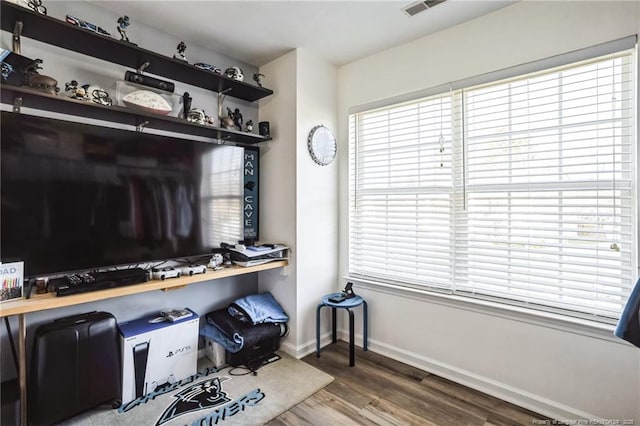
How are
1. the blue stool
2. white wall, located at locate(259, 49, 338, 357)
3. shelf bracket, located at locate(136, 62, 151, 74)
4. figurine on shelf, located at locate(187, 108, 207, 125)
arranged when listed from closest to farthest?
shelf bracket, located at locate(136, 62, 151, 74), figurine on shelf, located at locate(187, 108, 207, 125), the blue stool, white wall, located at locate(259, 49, 338, 357)

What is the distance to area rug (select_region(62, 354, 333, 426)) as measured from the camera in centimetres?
181

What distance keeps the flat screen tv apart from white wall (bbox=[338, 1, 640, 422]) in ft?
4.89

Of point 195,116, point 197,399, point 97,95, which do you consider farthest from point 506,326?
point 97,95

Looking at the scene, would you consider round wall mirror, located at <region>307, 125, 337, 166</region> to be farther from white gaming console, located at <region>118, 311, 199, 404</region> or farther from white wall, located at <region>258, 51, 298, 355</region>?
white gaming console, located at <region>118, 311, 199, 404</region>

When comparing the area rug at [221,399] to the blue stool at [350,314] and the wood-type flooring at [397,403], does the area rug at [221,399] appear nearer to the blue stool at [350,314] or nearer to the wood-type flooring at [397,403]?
the wood-type flooring at [397,403]

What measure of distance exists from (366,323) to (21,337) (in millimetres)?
2269

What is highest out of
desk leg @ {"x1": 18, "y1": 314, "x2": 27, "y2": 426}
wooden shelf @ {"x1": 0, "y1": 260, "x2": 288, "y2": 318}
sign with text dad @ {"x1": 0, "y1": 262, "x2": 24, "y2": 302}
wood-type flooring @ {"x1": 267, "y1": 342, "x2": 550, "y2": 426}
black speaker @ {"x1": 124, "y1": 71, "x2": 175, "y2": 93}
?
black speaker @ {"x1": 124, "y1": 71, "x2": 175, "y2": 93}

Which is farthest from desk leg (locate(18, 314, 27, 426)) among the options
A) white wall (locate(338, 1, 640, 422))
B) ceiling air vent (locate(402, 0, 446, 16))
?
ceiling air vent (locate(402, 0, 446, 16))

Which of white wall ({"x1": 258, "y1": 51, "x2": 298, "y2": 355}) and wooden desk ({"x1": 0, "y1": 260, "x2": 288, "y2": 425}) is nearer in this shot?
wooden desk ({"x1": 0, "y1": 260, "x2": 288, "y2": 425})

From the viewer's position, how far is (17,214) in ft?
5.37

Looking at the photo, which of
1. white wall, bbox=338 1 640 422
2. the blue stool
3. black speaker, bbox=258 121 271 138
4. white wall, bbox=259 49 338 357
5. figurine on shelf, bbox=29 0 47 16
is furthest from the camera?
black speaker, bbox=258 121 271 138

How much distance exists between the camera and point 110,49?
1952 mm

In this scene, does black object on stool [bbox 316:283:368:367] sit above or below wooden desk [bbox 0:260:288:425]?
below

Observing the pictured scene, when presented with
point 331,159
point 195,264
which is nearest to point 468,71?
point 331,159
